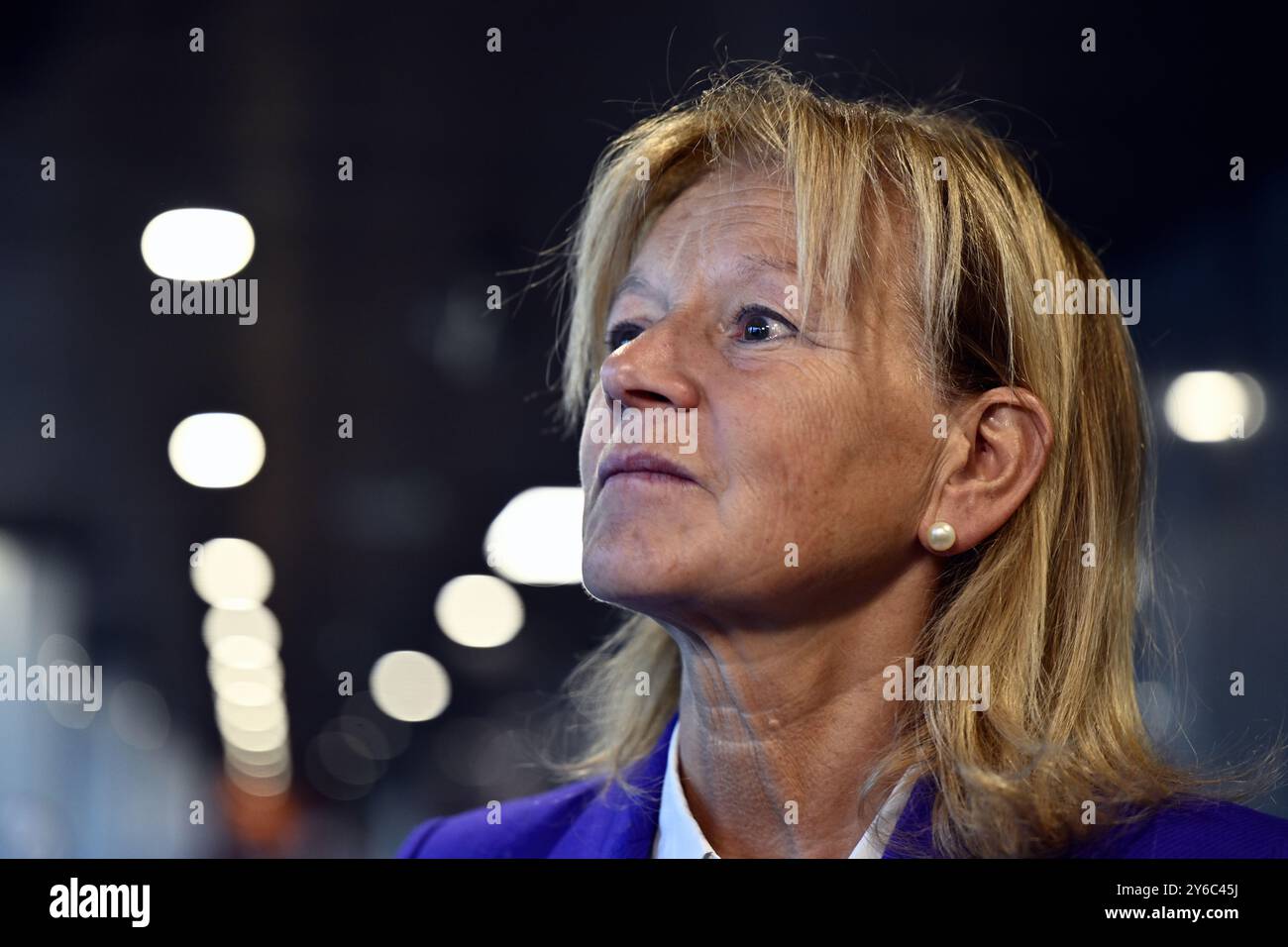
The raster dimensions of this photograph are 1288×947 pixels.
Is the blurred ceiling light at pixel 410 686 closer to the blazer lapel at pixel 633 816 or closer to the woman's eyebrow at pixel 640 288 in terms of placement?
the blazer lapel at pixel 633 816

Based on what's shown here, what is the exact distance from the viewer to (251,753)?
7.62 meters

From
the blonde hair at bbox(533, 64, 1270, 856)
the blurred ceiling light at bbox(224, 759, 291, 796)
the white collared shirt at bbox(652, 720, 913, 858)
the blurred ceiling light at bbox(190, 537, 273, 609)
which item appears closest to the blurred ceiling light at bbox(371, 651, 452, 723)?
the blurred ceiling light at bbox(224, 759, 291, 796)

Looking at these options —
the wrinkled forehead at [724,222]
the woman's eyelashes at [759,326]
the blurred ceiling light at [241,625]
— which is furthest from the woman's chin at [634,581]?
the blurred ceiling light at [241,625]

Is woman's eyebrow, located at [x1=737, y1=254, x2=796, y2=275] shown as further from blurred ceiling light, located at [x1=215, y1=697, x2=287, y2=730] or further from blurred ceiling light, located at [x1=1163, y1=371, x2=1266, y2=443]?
blurred ceiling light, located at [x1=215, y1=697, x2=287, y2=730]

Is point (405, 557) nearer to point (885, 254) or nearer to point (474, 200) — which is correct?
point (474, 200)

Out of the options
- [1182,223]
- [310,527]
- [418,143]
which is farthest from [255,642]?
[1182,223]

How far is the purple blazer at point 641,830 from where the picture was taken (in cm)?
139

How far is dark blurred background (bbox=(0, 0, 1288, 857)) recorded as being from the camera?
2.28m

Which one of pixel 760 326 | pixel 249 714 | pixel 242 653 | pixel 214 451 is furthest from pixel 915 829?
pixel 249 714

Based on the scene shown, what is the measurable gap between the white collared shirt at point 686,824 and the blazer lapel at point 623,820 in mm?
20

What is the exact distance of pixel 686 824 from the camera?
161cm

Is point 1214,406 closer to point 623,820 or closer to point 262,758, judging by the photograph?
point 623,820

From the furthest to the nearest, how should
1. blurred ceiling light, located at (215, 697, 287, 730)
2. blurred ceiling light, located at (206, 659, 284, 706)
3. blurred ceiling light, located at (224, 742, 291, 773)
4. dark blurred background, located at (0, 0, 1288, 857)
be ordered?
blurred ceiling light, located at (224, 742, 291, 773)
blurred ceiling light, located at (215, 697, 287, 730)
blurred ceiling light, located at (206, 659, 284, 706)
dark blurred background, located at (0, 0, 1288, 857)

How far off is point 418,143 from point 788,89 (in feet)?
4.86
